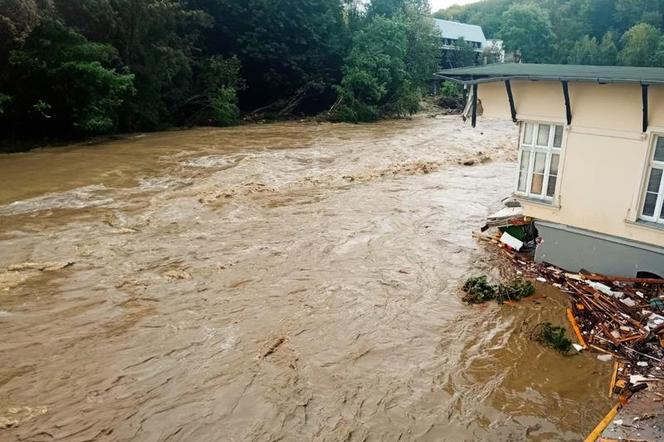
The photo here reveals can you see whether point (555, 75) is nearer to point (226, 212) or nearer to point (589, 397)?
point (589, 397)

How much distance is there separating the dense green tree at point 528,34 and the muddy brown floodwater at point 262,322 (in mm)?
54041

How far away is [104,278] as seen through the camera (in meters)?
8.94

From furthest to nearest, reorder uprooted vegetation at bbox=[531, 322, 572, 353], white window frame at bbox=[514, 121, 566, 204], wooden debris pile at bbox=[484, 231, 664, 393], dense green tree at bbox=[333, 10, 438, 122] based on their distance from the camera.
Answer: dense green tree at bbox=[333, 10, 438, 122], white window frame at bbox=[514, 121, 566, 204], uprooted vegetation at bbox=[531, 322, 572, 353], wooden debris pile at bbox=[484, 231, 664, 393]

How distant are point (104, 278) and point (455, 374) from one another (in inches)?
245

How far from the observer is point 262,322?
25.3ft

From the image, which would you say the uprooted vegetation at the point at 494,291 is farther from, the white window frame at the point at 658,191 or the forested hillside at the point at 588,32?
the forested hillside at the point at 588,32

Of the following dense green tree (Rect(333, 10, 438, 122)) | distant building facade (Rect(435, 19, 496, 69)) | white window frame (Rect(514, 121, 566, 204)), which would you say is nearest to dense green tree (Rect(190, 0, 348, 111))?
dense green tree (Rect(333, 10, 438, 122))

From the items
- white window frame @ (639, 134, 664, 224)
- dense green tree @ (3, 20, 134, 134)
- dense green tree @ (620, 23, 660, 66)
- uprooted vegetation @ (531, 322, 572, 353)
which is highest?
dense green tree @ (620, 23, 660, 66)

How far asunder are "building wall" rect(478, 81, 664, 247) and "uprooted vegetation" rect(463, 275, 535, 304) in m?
1.62

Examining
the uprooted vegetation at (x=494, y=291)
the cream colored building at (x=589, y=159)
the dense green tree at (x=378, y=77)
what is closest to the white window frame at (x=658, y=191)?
the cream colored building at (x=589, y=159)

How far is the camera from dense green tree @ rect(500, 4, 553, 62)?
6144cm

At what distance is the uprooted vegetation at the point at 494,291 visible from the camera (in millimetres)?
8625

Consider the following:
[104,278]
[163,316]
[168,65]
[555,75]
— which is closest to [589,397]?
[555,75]

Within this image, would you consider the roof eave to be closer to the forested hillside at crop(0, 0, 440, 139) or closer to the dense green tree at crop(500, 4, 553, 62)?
the forested hillside at crop(0, 0, 440, 139)
